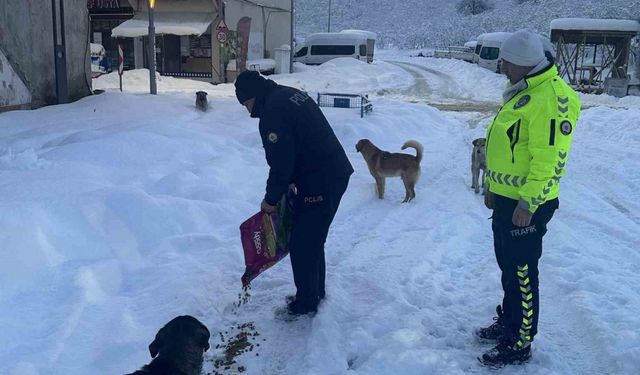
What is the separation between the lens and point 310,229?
4.18 meters

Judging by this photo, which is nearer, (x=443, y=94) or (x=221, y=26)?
(x=221, y=26)

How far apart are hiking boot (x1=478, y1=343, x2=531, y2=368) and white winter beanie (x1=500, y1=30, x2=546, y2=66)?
1.72 metres

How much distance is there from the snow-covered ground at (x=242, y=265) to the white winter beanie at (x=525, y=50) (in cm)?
183

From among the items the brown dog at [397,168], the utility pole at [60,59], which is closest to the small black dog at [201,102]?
the utility pole at [60,59]

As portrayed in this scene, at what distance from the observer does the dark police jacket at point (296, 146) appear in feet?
13.0

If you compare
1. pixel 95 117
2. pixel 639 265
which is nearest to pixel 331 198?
pixel 639 265

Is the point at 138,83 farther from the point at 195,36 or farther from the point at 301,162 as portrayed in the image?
the point at 301,162

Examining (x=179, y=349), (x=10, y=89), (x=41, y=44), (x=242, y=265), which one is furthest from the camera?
(x=41, y=44)

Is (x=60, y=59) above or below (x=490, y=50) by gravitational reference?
below

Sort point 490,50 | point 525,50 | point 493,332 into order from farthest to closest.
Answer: point 490,50, point 493,332, point 525,50

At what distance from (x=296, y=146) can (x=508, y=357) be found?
190 cm

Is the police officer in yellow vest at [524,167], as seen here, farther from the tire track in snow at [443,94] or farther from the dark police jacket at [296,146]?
the tire track in snow at [443,94]

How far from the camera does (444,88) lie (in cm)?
2716

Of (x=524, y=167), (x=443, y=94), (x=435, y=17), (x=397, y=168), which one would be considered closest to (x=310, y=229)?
(x=524, y=167)
